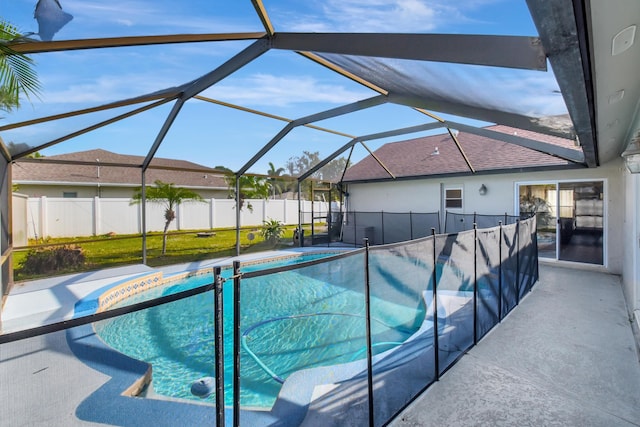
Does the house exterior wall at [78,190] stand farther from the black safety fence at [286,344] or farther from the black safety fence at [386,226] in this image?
the black safety fence at [286,344]

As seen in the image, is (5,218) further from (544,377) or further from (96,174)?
(96,174)

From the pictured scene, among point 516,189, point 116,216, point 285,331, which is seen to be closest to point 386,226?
point 516,189

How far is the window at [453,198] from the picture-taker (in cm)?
1106

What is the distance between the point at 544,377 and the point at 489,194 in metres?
8.15

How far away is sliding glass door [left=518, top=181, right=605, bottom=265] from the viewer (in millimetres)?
7914

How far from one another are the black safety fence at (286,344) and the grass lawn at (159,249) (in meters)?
7.68

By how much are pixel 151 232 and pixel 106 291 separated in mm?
10192

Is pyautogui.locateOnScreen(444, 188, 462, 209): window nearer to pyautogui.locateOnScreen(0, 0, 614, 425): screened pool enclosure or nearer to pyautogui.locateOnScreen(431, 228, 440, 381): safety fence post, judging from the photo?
pyautogui.locateOnScreen(0, 0, 614, 425): screened pool enclosure

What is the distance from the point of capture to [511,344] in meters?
3.81

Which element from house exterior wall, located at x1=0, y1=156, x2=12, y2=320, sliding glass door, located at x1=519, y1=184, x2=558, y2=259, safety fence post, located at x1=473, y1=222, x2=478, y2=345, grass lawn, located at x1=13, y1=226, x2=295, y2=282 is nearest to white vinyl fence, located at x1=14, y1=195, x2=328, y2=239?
grass lawn, located at x1=13, y1=226, x2=295, y2=282

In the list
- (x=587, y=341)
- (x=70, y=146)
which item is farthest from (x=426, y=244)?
(x=70, y=146)

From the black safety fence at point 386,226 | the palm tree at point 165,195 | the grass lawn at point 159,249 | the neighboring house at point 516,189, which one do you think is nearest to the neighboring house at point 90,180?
the palm tree at point 165,195

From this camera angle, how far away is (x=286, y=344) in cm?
389

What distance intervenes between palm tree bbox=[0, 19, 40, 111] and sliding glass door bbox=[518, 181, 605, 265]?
10483 millimetres
